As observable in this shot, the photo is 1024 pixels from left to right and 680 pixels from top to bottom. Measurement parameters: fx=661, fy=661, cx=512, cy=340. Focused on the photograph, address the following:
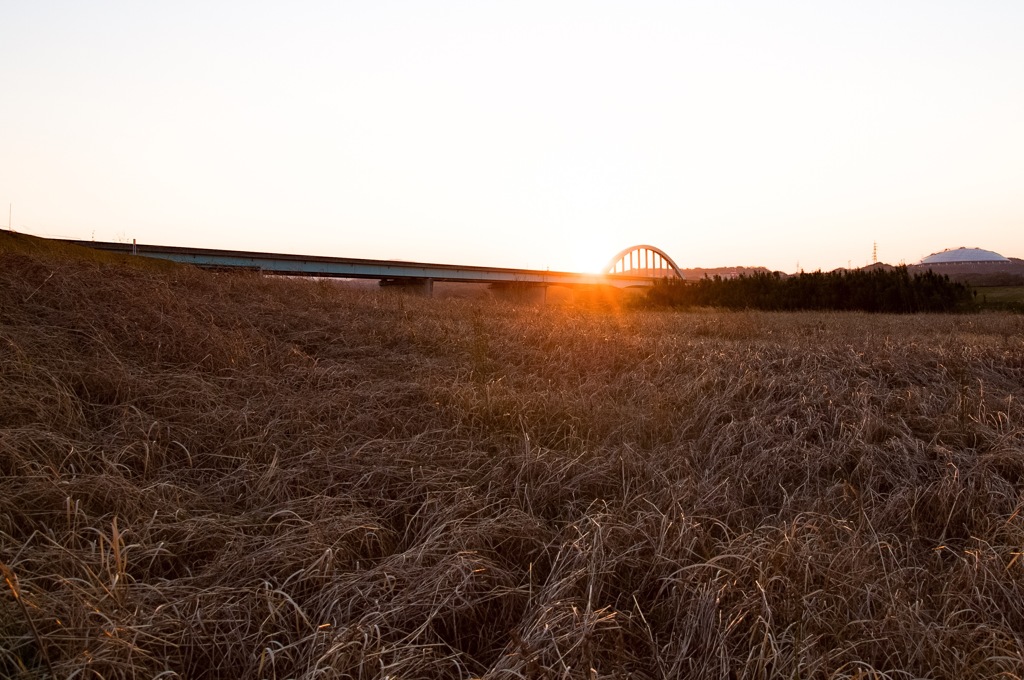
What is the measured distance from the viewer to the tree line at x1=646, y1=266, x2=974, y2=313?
23578 millimetres

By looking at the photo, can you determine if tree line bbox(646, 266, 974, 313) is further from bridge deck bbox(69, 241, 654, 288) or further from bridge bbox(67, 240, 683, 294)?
bridge deck bbox(69, 241, 654, 288)

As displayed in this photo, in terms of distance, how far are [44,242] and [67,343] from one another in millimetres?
8025

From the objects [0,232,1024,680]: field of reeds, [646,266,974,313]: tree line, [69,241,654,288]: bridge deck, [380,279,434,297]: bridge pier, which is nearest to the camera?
[0,232,1024,680]: field of reeds

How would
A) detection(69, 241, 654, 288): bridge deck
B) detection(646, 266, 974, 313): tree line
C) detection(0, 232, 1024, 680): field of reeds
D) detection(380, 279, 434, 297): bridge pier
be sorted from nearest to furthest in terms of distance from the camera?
1. detection(0, 232, 1024, 680): field of reeds
2. detection(646, 266, 974, 313): tree line
3. detection(69, 241, 654, 288): bridge deck
4. detection(380, 279, 434, 297): bridge pier

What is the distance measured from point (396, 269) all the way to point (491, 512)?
189 ft

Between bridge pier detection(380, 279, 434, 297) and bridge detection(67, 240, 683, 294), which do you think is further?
bridge pier detection(380, 279, 434, 297)

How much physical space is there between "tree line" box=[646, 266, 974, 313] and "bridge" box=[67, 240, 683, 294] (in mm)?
4465

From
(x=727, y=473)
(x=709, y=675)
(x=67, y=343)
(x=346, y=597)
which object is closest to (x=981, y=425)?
(x=727, y=473)

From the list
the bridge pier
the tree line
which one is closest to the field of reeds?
the tree line

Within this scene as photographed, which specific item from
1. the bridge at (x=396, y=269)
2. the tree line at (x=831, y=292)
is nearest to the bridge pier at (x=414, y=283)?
the bridge at (x=396, y=269)

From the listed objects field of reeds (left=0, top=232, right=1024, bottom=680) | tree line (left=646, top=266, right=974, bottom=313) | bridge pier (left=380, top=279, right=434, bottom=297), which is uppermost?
bridge pier (left=380, top=279, right=434, bottom=297)

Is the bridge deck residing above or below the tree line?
above

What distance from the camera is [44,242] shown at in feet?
44.2

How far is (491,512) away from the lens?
13.9ft
